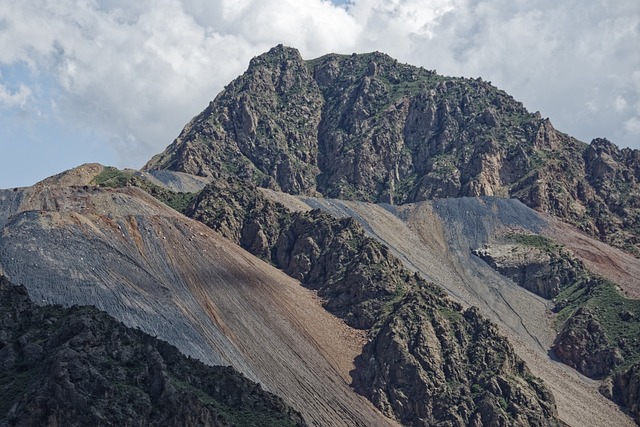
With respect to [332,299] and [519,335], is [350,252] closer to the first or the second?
[332,299]

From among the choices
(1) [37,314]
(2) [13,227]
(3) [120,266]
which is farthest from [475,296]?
(1) [37,314]

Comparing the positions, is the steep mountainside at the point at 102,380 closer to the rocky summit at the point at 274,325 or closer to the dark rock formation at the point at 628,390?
the rocky summit at the point at 274,325

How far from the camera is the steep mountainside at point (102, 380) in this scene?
90125 millimetres

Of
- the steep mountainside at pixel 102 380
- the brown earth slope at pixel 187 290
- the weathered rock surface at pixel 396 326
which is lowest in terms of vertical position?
the steep mountainside at pixel 102 380

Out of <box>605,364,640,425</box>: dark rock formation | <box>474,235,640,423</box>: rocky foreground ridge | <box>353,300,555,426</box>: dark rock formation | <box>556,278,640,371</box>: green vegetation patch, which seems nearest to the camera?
<box>353,300,555,426</box>: dark rock formation

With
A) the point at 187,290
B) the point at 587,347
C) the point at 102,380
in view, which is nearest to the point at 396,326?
the point at 187,290

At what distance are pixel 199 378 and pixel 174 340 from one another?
2605 centimetres

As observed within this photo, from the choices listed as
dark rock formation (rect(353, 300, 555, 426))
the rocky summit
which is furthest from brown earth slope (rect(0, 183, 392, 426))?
dark rock formation (rect(353, 300, 555, 426))

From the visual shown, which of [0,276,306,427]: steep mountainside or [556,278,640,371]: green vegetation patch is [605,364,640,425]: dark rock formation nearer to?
[556,278,640,371]: green vegetation patch

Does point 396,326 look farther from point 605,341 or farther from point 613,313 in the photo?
point 613,313

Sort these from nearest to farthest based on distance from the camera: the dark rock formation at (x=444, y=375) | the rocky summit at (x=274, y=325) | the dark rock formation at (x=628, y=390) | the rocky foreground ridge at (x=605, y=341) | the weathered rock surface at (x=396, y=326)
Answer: the rocky summit at (x=274, y=325) → the dark rock formation at (x=444, y=375) → the weathered rock surface at (x=396, y=326) → the dark rock formation at (x=628, y=390) → the rocky foreground ridge at (x=605, y=341)

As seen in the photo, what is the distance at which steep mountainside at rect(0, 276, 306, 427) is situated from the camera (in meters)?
90.1

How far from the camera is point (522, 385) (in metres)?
156

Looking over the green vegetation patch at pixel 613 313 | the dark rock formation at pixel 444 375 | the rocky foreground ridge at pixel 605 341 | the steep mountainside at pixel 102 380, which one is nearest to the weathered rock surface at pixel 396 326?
the dark rock formation at pixel 444 375
